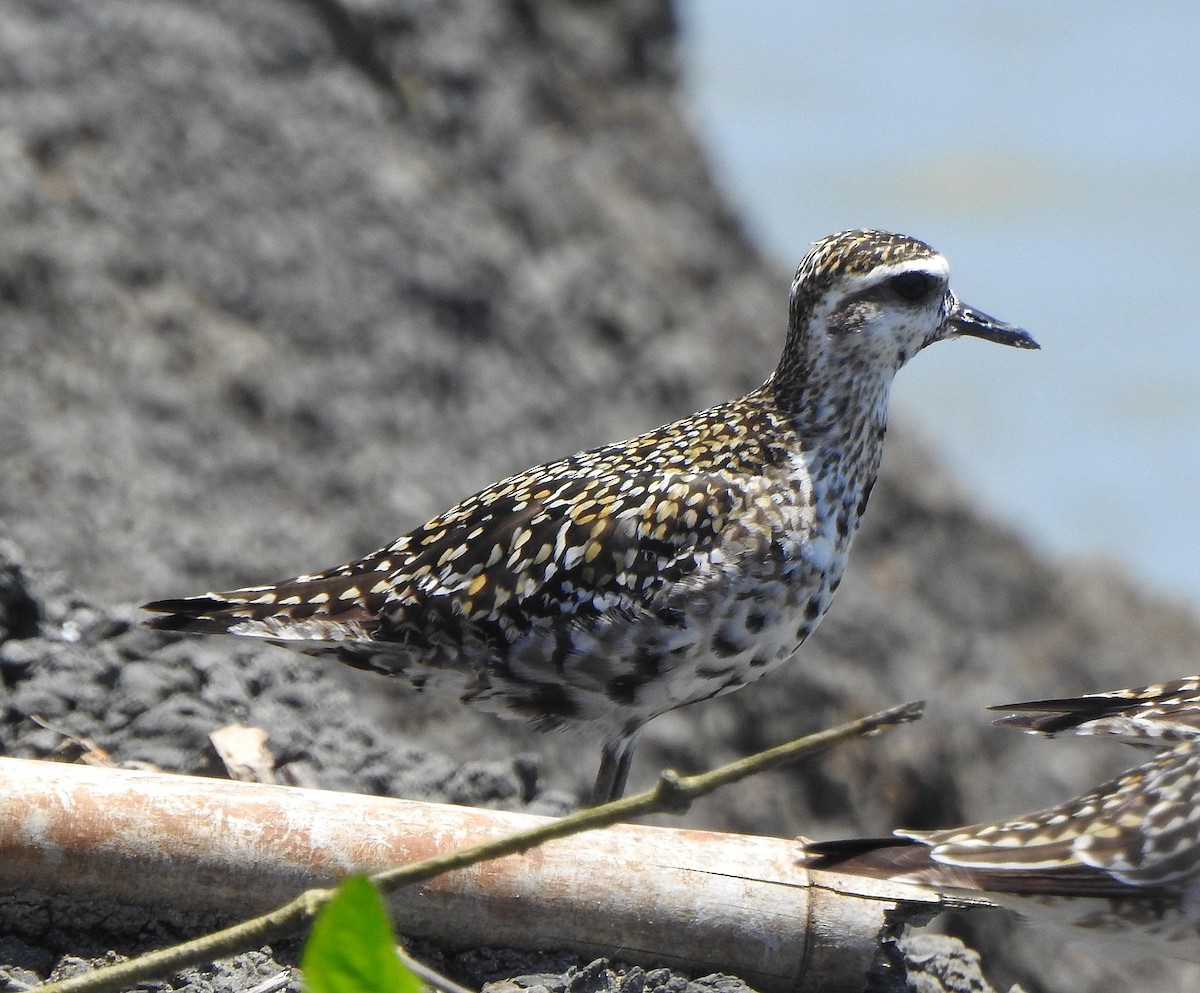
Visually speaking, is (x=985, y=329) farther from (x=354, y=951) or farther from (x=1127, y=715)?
(x=354, y=951)

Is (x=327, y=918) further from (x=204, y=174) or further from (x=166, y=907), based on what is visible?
(x=204, y=174)

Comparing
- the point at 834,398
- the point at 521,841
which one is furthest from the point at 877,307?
the point at 521,841

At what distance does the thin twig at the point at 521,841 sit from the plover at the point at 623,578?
264cm

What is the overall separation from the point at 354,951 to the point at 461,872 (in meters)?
2.29

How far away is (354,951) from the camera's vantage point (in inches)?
87.3

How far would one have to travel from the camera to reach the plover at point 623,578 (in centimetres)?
562

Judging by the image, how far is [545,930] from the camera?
179 inches

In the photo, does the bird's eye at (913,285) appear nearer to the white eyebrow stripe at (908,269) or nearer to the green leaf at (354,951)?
the white eyebrow stripe at (908,269)

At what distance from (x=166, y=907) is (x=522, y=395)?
242 inches

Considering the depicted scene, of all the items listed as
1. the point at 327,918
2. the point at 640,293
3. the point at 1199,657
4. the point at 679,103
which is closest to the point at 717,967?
the point at 327,918

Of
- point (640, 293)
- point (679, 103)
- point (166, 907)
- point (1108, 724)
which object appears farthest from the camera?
point (679, 103)

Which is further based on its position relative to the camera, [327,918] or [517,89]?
[517,89]

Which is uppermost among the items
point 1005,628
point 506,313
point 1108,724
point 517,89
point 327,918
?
point 517,89

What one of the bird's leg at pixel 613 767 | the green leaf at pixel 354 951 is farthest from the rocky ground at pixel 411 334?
the green leaf at pixel 354 951
